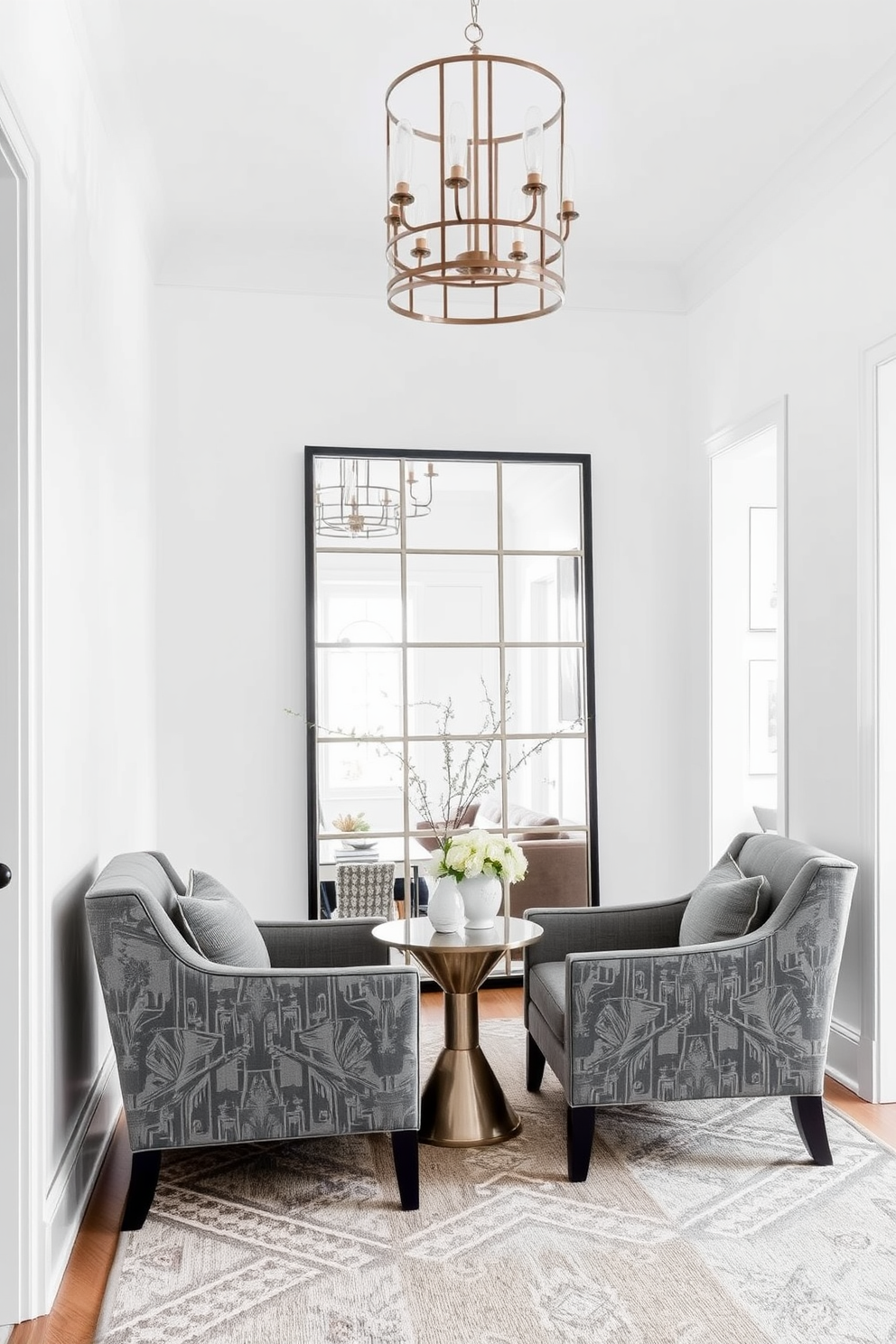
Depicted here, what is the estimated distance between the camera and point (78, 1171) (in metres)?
2.57

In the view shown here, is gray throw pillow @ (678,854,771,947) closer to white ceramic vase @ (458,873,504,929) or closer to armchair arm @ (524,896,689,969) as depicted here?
armchair arm @ (524,896,689,969)

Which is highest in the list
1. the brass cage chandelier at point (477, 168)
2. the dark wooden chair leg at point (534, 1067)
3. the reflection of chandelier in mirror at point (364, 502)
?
the brass cage chandelier at point (477, 168)

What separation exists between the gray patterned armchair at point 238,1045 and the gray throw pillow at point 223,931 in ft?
0.37

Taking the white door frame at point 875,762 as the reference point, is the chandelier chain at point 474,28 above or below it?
above

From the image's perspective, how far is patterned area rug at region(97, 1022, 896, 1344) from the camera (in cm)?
212

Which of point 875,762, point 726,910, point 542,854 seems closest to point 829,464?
point 875,762

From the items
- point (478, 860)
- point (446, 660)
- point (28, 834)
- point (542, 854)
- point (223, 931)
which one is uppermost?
point (446, 660)

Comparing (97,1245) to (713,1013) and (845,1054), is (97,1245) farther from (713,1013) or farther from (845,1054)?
(845,1054)

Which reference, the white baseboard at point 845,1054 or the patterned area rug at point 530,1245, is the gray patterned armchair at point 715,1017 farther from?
the white baseboard at point 845,1054

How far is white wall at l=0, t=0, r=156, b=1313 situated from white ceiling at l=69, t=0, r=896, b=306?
255 millimetres

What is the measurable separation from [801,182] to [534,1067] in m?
3.01

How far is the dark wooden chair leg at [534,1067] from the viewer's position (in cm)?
333

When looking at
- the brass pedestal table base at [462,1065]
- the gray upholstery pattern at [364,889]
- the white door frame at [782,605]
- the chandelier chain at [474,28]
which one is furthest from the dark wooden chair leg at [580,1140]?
the chandelier chain at [474,28]

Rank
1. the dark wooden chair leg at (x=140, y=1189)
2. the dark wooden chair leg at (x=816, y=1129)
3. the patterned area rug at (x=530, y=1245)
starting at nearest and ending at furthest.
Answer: the patterned area rug at (x=530, y=1245) → the dark wooden chair leg at (x=140, y=1189) → the dark wooden chair leg at (x=816, y=1129)
